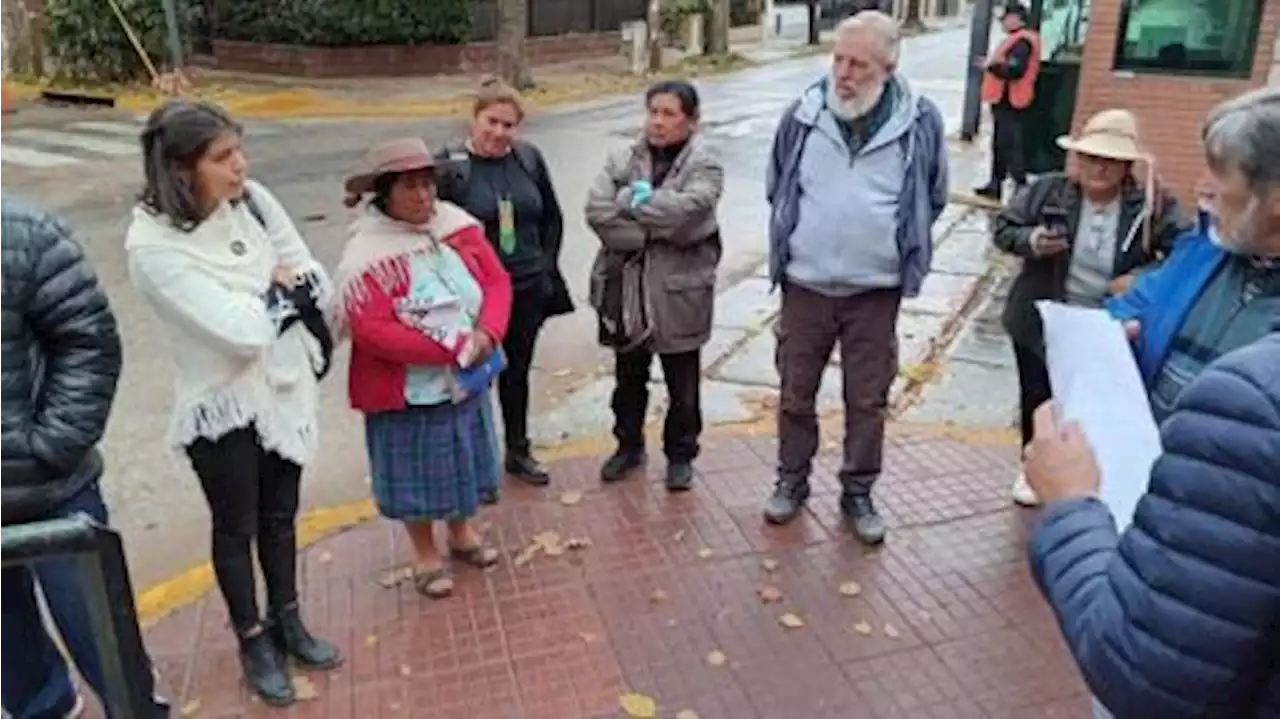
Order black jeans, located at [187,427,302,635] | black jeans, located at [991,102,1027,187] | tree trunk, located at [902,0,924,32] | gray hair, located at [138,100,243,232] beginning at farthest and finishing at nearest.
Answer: tree trunk, located at [902,0,924,32], black jeans, located at [991,102,1027,187], black jeans, located at [187,427,302,635], gray hair, located at [138,100,243,232]

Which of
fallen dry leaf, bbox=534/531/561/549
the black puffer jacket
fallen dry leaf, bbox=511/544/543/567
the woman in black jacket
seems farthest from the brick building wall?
the black puffer jacket

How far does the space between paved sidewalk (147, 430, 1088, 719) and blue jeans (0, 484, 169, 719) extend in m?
0.43

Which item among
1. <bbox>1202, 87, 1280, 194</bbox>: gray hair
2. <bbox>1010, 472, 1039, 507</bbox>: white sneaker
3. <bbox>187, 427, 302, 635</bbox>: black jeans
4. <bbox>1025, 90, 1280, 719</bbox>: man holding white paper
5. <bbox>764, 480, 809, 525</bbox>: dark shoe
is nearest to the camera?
<bbox>1025, 90, 1280, 719</bbox>: man holding white paper

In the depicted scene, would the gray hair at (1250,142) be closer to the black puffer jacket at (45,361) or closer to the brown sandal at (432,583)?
the black puffer jacket at (45,361)

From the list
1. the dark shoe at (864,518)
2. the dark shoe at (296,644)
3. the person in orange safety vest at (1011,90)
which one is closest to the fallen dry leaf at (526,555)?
the dark shoe at (296,644)

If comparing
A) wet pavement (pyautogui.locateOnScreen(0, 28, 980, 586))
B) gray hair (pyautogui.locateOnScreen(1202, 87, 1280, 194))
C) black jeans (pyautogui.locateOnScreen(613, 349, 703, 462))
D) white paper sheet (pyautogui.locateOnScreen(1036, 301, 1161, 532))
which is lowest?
wet pavement (pyautogui.locateOnScreen(0, 28, 980, 586))

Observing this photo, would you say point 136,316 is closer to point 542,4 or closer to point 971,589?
point 971,589

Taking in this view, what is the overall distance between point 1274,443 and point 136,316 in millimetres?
6738

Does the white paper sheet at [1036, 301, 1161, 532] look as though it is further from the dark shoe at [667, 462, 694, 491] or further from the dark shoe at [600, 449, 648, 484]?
the dark shoe at [600, 449, 648, 484]

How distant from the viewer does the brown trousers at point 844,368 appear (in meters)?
4.01

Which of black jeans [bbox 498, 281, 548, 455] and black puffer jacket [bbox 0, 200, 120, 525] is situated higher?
black puffer jacket [bbox 0, 200, 120, 525]

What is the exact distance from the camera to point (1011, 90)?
31.1ft

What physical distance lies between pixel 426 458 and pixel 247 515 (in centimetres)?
66

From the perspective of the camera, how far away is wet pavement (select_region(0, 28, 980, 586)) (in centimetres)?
474
